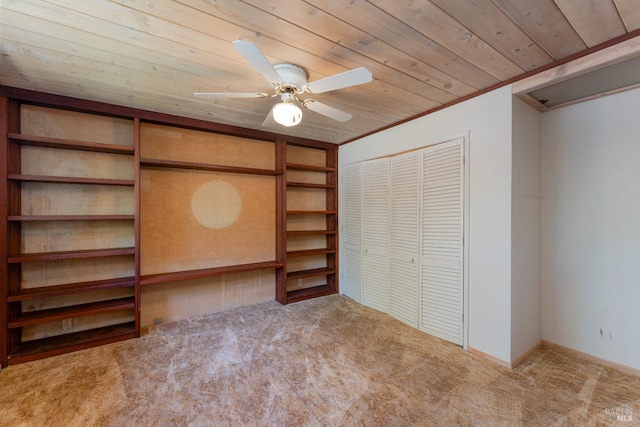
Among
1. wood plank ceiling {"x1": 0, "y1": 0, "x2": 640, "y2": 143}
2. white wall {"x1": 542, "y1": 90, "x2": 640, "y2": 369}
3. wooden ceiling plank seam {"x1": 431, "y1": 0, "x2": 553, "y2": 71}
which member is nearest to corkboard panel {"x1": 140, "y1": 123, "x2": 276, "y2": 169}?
wood plank ceiling {"x1": 0, "y1": 0, "x2": 640, "y2": 143}

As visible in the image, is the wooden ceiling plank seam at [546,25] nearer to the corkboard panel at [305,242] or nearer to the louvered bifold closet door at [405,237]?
the louvered bifold closet door at [405,237]

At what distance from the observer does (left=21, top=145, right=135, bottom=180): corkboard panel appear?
2.38 m

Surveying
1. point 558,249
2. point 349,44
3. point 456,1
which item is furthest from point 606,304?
point 349,44

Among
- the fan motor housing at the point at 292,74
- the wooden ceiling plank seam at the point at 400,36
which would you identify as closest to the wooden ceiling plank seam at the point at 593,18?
the wooden ceiling plank seam at the point at 400,36

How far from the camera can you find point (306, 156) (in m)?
3.94

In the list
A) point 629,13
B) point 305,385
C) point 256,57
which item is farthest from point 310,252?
point 629,13

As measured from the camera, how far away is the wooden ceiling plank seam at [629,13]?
4.27 feet

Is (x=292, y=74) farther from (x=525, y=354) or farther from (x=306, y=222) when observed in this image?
(x=525, y=354)

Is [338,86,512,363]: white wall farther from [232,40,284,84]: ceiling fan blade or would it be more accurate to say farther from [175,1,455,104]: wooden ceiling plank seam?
[232,40,284,84]: ceiling fan blade

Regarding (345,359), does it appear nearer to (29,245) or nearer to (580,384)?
(580,384)

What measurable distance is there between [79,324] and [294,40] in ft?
10.8

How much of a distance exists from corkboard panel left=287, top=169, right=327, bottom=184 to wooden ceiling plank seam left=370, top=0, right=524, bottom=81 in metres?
2.54

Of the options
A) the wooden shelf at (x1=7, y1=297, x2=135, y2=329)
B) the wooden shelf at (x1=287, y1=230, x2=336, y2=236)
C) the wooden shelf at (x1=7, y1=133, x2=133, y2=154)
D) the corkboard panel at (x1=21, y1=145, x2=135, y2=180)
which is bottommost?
the wooden shelf at (x1=7, y1=297, x2=135, y2=329)

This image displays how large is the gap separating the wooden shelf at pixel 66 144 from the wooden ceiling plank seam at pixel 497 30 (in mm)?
2873
